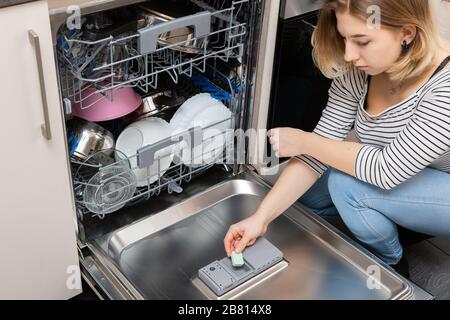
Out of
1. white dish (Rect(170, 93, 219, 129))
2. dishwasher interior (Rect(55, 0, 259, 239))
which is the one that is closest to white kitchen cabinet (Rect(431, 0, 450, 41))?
dishwasher interior (Rect(55, 0, 259, 239))

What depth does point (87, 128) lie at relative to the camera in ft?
4.48

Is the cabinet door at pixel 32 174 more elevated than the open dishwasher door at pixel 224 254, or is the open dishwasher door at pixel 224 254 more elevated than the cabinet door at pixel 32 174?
the cabinet door at pixel 32 174

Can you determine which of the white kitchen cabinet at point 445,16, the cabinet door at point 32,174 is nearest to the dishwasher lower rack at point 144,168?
the cabinet door at point 32,174

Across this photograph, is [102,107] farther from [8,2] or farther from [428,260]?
[428,260]

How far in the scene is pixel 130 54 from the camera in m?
1.24

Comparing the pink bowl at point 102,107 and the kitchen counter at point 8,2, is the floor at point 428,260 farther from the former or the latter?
the kitchen counter at point 8,2

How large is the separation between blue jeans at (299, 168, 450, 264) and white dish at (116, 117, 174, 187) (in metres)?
0.41

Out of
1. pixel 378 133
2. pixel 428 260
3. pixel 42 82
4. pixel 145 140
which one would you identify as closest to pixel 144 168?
pixel 145 140

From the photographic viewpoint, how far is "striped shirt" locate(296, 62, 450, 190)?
119 centimetres

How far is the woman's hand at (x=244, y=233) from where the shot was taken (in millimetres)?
1331

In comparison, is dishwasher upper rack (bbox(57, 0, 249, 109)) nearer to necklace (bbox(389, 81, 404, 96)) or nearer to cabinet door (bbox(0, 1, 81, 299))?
cabinet door (bbox(0, 1, 81, 299))

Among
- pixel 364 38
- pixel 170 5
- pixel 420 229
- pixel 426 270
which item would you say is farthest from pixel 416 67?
pixel 426 270
